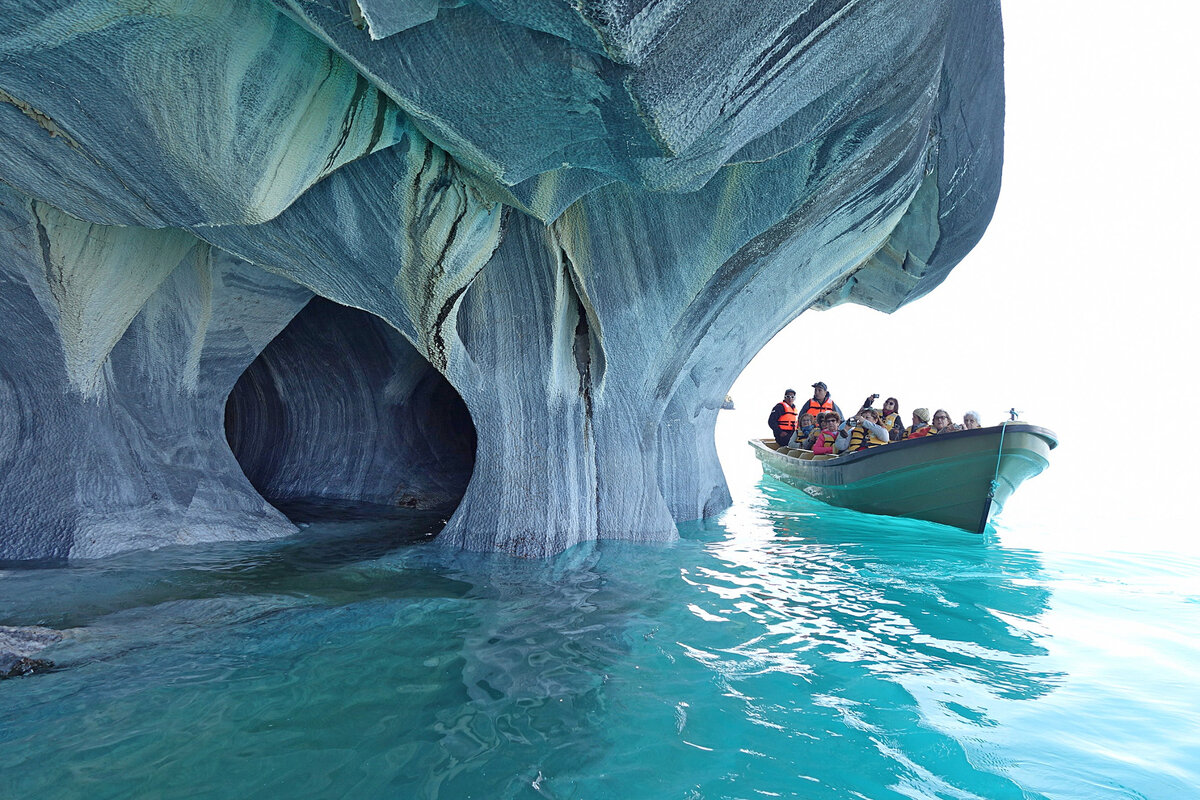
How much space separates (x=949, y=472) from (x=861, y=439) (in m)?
2.15

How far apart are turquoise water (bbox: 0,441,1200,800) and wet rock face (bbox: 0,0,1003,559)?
1136 millimetres

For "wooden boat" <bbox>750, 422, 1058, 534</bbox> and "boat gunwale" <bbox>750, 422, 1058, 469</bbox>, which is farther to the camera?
"wooden boat" <bbox>750, 422, 1058, 534</bbox>

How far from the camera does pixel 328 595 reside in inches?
181

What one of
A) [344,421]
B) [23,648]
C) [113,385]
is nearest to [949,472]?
[344,421]

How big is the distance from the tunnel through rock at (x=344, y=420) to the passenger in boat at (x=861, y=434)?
5912mm

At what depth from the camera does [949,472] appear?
27.7 feet

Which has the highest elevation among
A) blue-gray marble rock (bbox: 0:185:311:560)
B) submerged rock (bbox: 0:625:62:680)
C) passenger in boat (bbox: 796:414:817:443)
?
passenger in boat (bbox: 796:414:817:443)

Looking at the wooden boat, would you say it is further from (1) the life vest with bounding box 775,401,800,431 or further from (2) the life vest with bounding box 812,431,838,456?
(1) the life vest with bounding box 775,401,800,431

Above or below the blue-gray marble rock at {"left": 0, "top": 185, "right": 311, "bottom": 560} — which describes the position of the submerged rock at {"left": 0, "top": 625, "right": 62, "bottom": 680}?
below

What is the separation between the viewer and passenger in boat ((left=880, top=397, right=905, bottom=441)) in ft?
36.9

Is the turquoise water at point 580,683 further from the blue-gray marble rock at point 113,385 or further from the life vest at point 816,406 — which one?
the life vest at point 816,406

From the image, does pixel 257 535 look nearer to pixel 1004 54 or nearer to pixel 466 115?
pixel 466 115

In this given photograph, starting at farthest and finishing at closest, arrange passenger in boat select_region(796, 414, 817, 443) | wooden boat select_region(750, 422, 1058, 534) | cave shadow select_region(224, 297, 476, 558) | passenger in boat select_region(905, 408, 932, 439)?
passenger in boat select_region(796, 414, 817, 443) → passenger in boat select_region(905, 408, 932, 439) → cave shadow select_region(224, 297, 476, 558) → wooden boat select_region(750, 422, 1058, 534)

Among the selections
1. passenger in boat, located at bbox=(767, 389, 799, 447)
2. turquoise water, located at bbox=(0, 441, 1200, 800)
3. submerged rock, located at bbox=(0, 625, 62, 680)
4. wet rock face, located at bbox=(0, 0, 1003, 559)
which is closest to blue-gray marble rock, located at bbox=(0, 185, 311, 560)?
wet rock face, located at bbox=(0, 0, 1003, 559)
